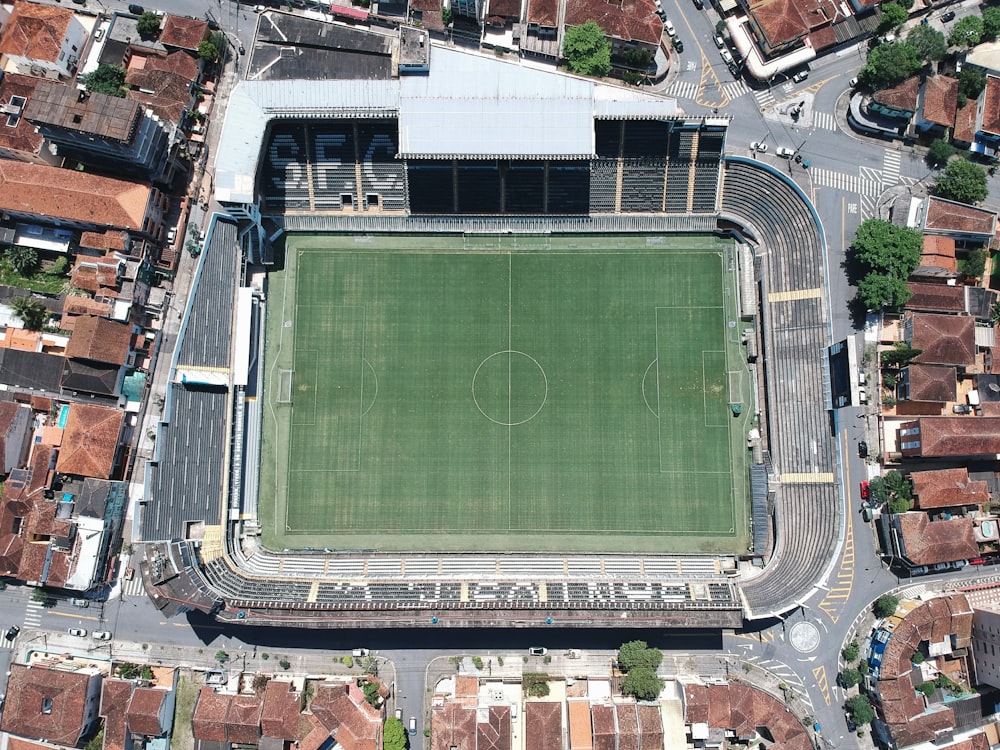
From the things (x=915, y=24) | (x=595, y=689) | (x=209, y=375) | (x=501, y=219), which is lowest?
(x=595, y=689)

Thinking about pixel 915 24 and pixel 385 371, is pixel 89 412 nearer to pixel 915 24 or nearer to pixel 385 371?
pixel 385 371

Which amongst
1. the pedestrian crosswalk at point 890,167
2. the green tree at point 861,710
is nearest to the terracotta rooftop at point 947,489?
the green tree at point 861,710

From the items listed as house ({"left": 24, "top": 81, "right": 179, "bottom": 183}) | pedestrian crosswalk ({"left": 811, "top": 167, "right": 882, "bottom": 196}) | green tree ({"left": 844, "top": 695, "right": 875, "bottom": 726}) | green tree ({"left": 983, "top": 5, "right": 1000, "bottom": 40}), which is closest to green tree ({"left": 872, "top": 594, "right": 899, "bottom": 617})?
green tree ({"left": 844, "top": 695, "right": 875, "bottom": 726})

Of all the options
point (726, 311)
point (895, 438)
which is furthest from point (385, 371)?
point (895, 438)

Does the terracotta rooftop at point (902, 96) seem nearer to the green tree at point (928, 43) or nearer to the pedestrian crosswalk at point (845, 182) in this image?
the green tree at point (928, 43)

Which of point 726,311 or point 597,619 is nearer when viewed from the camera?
point 597,619

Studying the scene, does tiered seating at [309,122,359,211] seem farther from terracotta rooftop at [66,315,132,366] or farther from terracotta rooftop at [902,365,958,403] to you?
terracotta rooftop at [902,365,958,403]
